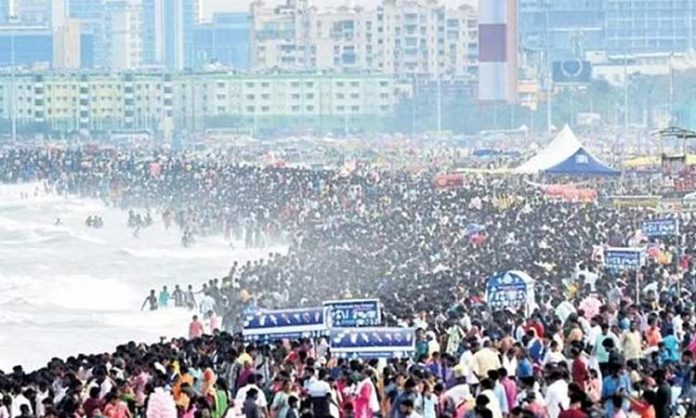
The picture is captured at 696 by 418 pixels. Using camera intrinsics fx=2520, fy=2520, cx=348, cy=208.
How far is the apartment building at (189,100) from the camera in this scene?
516 ft

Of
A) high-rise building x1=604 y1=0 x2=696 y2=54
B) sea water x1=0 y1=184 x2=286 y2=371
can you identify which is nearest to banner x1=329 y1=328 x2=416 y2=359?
sea water x1=0 y1=184 x2=286 y2=371

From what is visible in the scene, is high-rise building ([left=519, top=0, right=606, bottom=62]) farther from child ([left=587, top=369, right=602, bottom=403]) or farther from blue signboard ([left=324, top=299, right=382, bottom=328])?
child ([left=587, top=369, right=602, bottom=403])

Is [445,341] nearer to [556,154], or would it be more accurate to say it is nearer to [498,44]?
[556,154]

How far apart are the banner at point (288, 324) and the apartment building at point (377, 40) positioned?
468ft

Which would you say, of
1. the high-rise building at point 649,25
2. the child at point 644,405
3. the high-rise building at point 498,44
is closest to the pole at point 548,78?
the high-rise building at point 649,25

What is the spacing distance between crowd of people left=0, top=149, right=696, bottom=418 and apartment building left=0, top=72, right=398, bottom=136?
109657 millimetres

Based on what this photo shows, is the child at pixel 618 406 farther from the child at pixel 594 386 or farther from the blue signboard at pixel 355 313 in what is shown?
the blue signboard at pixel 355 313

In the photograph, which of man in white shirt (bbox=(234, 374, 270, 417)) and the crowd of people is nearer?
the crowd of people

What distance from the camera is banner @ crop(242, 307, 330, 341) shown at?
785 inches

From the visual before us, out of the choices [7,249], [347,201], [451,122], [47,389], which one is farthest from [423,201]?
[451,122]

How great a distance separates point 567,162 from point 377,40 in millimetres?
123508

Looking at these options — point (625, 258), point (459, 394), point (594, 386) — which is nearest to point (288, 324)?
point (459, 394)

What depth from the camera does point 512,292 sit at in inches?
918

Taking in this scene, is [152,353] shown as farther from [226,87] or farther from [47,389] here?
[226,87]
